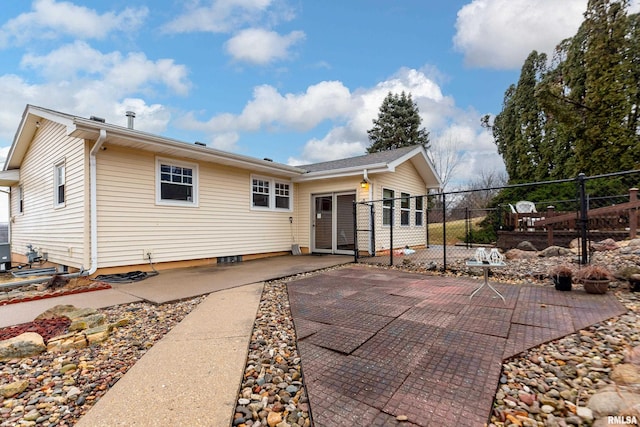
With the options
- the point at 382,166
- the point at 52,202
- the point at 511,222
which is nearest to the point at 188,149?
A: the point at 52,202

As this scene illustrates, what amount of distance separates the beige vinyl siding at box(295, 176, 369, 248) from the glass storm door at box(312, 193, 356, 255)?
24 centimetres

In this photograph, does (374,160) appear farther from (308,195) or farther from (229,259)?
(229,259)

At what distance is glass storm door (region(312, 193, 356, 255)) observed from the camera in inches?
367

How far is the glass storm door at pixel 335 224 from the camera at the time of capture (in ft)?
30.6

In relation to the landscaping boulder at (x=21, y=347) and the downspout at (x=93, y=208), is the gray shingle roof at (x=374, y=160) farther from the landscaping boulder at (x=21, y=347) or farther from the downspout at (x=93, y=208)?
the landscaping boulder at (x=21, y=347)

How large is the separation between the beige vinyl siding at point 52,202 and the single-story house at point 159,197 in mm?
25

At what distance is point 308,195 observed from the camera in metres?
9.84

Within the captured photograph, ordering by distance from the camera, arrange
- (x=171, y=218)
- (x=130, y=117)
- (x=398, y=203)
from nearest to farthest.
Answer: (x=171, y=218) → (x=130, y=117) → (x=398, y=203)

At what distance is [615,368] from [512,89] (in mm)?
16434

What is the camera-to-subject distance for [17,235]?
10023mm

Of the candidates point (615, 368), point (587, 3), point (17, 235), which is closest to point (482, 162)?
point (587, 3)

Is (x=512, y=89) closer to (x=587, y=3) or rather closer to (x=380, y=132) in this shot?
(x=587, y=3)

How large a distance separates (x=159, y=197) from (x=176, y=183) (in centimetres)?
57

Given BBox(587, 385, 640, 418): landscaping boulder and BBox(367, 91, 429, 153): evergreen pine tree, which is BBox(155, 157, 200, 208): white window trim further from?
BBox(367, 91, 429, 153): evergreen pine tree
